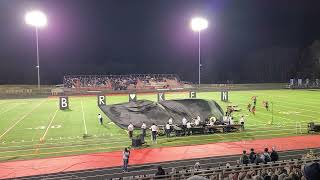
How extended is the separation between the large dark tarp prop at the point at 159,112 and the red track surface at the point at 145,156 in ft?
21.4

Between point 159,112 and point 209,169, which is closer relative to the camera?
point 209,169

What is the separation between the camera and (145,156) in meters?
21.4

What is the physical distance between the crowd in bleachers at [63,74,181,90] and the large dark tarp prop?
3542 cm

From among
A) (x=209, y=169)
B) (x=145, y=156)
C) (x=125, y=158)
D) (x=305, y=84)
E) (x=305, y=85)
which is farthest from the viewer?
(x=305, y=84)

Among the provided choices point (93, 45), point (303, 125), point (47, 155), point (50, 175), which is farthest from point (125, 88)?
point (50, 175)

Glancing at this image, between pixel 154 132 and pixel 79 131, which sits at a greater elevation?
pixel 154 132

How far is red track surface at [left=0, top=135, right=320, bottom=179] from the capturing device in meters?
19.0

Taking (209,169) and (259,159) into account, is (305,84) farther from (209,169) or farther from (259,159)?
(209,169)

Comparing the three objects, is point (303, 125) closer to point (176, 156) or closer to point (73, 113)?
point (176, 156)

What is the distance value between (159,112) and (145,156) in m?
9.37

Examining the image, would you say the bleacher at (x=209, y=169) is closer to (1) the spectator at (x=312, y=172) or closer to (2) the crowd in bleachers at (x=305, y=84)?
(1) the spectator at (x=312, y=172)

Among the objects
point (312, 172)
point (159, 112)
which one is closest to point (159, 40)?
point (159, 112)

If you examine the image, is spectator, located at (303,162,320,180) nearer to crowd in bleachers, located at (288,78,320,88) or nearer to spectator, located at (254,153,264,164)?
spectator, located at (254,153,264,164)

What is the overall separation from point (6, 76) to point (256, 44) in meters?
56.2
